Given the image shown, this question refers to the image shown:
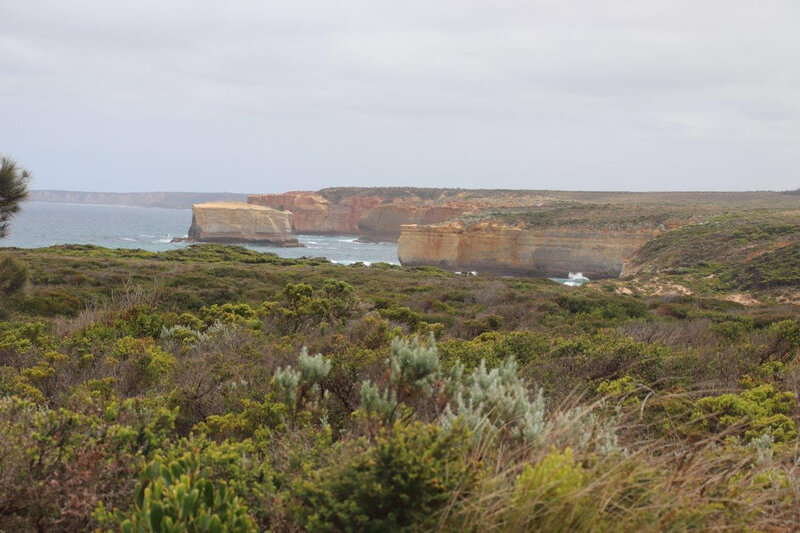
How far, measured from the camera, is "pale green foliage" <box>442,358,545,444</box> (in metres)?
3.15

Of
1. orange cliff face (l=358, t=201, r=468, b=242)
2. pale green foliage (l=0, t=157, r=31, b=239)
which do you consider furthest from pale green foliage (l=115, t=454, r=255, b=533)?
orange cliff face (l=358, t=201, r=468, b=242)

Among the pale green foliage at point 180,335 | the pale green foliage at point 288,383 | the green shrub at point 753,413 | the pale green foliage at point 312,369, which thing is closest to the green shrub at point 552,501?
the green shrub at point 753,413

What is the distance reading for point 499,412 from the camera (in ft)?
11.4

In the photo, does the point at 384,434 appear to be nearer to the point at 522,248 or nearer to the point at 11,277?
the point at 11,277

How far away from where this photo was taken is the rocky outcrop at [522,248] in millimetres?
51312

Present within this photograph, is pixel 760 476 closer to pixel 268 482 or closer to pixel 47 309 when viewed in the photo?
pixel 268 482

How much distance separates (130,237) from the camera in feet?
275

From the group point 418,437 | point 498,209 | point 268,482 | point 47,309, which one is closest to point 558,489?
point 418,437

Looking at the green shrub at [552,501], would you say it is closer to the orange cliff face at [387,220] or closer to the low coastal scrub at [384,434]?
the low coastal scrub at [384,434]

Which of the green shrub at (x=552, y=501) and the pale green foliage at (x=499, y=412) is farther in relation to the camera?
the pale green foliage at (x=499, y=412)

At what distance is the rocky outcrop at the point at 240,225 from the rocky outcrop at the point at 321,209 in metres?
22.0

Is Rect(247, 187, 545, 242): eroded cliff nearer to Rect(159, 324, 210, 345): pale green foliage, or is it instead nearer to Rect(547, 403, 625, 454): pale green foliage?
Rect(159, 324, 210, 345): pale green foliage

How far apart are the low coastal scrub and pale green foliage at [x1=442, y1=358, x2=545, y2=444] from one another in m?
0.02

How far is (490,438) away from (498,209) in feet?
223
